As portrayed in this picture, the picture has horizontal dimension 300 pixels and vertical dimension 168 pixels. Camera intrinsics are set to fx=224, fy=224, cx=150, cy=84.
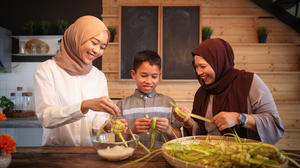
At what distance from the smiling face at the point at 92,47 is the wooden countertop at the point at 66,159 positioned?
0.74 metres

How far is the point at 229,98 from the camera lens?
5.50 feet

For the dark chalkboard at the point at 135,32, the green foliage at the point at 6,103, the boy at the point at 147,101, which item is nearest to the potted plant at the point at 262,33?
the dark chalkboard at the point at 135,32

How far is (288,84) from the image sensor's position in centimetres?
388

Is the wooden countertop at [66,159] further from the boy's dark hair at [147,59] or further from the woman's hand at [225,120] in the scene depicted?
the boy's dark hair at [147,59]

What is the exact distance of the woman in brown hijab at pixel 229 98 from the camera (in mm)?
1500

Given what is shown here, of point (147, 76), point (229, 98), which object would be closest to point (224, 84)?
point (229, 98)

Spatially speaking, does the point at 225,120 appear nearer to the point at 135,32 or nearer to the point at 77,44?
the point at 77,44

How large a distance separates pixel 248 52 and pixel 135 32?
198 cm

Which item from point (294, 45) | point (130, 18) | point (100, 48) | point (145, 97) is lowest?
point (145, 97)

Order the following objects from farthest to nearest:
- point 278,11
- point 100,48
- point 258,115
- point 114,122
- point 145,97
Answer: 1. point 278,11
2. point 145,97
3. point 100,48
4. point 258,115
5. point 114,122

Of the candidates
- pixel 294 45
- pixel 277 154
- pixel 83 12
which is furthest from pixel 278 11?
pixel 277 154

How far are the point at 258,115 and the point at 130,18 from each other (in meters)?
2.90

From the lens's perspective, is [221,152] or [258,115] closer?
[221,152]

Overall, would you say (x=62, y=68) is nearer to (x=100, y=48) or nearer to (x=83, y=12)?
(x=100, y=48)
